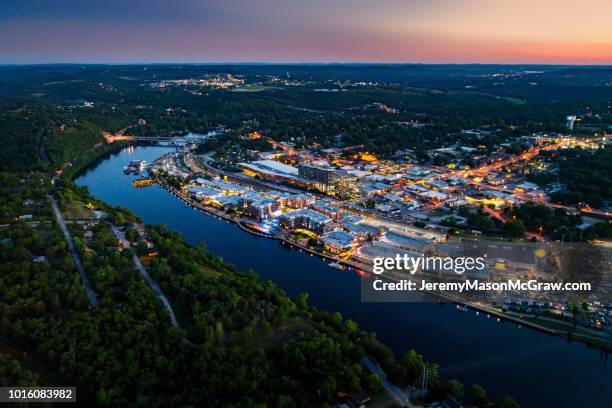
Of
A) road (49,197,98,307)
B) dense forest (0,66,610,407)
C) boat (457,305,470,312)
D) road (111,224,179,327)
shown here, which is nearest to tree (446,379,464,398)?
dense forest (0,66,610,407)

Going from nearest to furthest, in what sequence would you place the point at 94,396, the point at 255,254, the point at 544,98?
the point at 94,396, the point at 255,254, the point at 544,98

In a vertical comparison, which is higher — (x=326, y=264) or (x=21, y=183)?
(x=21, y=183)

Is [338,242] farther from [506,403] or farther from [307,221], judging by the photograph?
[506,403]

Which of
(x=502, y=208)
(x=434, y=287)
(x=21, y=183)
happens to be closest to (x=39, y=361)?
(x=434, y=287)

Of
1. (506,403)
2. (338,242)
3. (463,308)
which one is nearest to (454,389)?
(506,403)

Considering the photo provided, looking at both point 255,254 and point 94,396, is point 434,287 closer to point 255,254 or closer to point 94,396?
point 255,254

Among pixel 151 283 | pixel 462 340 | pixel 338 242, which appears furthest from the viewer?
pixel 338 242

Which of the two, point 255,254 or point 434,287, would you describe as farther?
point 255,254
